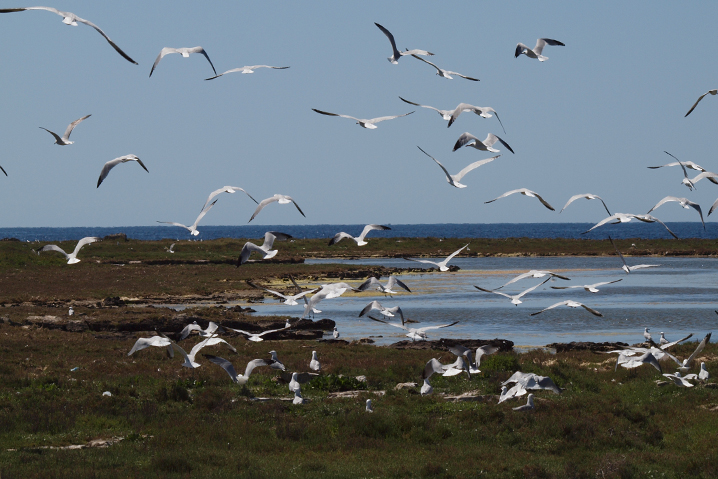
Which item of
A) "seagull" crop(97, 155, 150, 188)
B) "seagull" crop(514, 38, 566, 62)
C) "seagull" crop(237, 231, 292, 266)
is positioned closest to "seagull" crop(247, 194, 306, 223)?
"seagull" crop(237, 231, 292, 266)

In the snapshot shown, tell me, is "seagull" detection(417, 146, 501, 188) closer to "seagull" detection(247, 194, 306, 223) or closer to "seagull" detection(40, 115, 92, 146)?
"seagull" detection(247, 194, 306, 223)

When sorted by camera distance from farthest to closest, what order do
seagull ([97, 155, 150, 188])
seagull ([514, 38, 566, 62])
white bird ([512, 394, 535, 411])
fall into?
white bird ([512, 394, 535, 411]) → seagull ([514, 38, 566, 62]) → seagull ([97, 155, 150, 188])

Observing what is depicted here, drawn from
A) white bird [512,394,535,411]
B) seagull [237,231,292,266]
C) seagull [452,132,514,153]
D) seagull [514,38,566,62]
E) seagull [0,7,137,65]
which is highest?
seagull [514,38,566,62]

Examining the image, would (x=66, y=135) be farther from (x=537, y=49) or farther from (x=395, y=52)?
(x=537, y=49)

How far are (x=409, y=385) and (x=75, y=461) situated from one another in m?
9.04

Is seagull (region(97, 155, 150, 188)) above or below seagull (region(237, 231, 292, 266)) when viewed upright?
above

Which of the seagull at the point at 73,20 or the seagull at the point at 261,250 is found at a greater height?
the seagull at the point at 73,20

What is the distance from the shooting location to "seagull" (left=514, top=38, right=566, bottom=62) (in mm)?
12691

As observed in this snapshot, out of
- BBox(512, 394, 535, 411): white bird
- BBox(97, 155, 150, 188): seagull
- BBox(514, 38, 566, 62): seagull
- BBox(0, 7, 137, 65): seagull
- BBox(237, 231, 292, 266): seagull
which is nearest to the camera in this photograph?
BBox(0, 7, 137, 65): seagull

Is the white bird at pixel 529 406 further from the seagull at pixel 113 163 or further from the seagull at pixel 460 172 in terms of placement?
the seagull at pixel 113 163

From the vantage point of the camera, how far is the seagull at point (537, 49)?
12.7 m

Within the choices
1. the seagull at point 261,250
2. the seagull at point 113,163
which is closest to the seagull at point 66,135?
the seagull at point 113,163

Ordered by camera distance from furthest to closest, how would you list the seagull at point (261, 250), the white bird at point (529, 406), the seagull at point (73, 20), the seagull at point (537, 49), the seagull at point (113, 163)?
the white bird at point (529, 406)
the seagull at point (537, 49)
the seagull at point (113, 163)
the seagull at point (261, 250)
the seagull at point (73, 20)

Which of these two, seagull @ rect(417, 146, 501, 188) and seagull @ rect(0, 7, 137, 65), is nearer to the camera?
seagull @ rect(0, 7, 137, 65)
